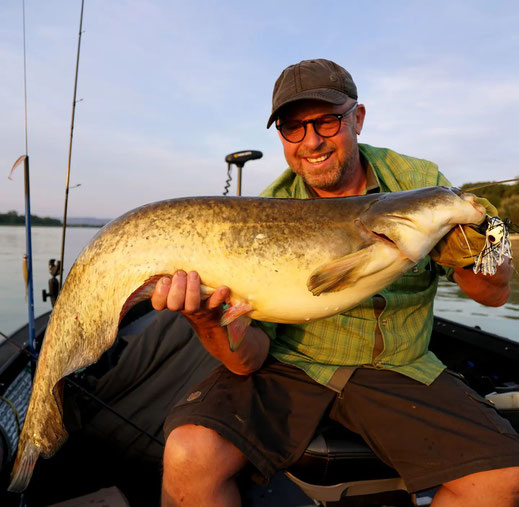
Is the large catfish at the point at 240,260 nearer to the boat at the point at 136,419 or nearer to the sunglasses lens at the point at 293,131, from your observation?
the boat at the point at 136,419

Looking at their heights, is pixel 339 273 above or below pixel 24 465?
above

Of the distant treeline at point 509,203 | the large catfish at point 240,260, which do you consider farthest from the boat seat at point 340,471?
the distant treeline at point 509,203

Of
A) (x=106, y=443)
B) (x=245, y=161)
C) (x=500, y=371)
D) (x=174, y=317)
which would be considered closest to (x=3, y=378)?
(x=106, y=443)

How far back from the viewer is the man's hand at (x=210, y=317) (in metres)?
1.95

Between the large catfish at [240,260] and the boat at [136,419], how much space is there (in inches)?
27.4

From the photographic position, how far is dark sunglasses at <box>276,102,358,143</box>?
2.72 meters

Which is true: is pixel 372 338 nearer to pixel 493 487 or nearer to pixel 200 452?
pixel 493 487

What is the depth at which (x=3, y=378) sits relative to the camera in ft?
9.98

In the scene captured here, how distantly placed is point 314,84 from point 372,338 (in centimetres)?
166

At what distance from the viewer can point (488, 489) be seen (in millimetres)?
1780

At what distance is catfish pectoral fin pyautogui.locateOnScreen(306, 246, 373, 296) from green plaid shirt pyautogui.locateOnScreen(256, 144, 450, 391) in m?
0.57

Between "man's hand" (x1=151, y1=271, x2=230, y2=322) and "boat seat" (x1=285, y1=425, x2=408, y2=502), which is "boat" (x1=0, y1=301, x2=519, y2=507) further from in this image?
"man's hand" (x1=151, y1=271, x2=230, y2=322)

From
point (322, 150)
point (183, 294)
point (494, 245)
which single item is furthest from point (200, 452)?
point (322, 150)

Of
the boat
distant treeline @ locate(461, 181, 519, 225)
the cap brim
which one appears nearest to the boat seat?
the boat
